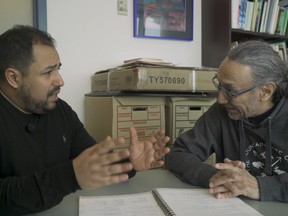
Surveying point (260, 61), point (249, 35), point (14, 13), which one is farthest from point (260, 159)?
point (14, 13)

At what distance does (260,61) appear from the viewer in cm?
113

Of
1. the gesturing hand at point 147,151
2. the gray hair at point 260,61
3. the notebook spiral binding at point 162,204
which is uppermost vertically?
the gray hair at point 260,61

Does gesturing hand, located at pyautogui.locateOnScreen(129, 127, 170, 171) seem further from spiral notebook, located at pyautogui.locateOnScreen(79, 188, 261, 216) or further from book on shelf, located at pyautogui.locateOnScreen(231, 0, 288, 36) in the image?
book on shelf, located at pyautogui.locateOnScreen(231, 0, 288, 36)

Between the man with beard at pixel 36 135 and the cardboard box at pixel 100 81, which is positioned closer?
the man with beard at pixel 36 135

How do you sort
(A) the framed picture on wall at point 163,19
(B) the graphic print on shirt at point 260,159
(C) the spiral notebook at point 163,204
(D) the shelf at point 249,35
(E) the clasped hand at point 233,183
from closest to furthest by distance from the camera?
(C) the spiral notebook at point 163,204 → (E) the clasped hand at point 233,183 → (B) the graphic print on shirt at point 260,159 → (A) the framed picture on wall at point 163,19 → (D) the shelf at point 249,35

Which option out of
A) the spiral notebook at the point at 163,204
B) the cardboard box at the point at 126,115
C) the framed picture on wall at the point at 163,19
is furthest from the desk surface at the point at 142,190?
the framed picture on wall at the point at 163,19

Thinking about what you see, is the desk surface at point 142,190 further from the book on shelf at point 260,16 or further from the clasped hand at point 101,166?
the book on shelf at point 260,16

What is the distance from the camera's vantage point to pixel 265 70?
113cm

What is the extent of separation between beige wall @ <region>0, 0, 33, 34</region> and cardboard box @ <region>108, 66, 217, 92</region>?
69cm

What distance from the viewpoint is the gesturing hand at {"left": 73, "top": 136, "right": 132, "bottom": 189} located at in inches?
26.0

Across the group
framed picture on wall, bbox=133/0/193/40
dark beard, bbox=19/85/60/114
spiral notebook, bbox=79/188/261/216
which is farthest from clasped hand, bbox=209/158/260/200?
framed picture on wall, bbox=133/0/193/40

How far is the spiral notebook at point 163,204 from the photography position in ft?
2.50

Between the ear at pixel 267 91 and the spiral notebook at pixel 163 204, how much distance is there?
48cm

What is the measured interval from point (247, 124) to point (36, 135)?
2.74ft
